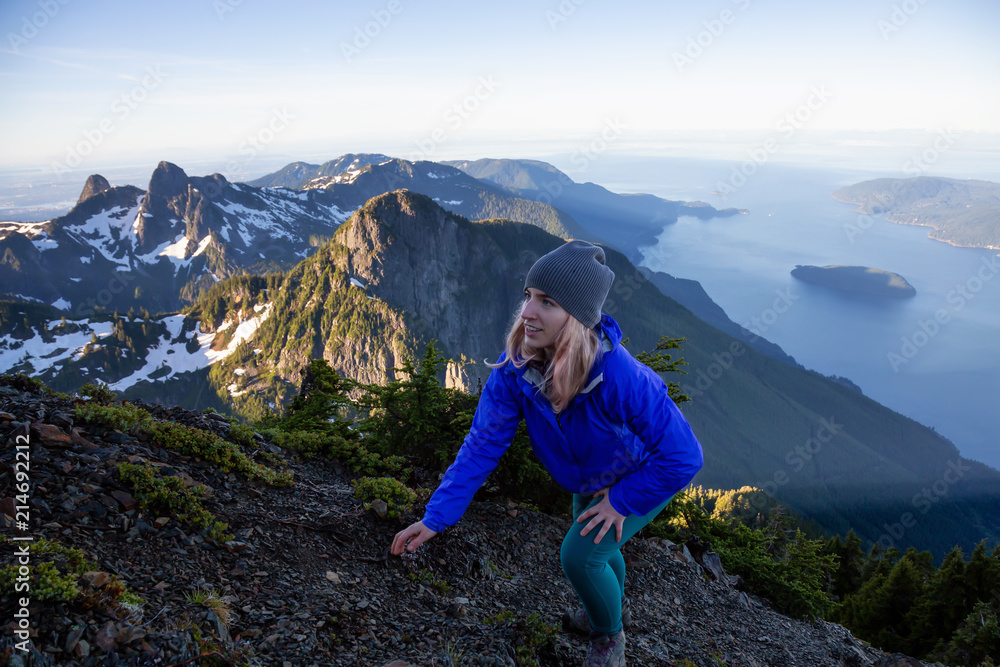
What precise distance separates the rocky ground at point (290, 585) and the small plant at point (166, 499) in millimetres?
→ 102

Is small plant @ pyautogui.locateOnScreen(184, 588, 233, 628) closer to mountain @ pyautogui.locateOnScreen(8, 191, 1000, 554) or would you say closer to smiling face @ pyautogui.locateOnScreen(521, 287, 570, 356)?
smiling face @ pyautogui.locateOnScreen(521, 287, 570, 356)

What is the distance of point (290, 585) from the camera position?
448 centimetres

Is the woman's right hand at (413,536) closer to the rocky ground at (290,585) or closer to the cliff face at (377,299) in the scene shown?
the rocky ground at (290,585)

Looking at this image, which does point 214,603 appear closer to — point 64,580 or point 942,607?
point 64,580

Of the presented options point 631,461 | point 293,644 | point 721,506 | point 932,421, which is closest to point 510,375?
point 631,461

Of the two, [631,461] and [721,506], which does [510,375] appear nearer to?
[631,461]

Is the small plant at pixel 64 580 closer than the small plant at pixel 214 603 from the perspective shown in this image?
Yes

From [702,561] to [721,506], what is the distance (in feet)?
240

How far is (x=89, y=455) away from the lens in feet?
16.6

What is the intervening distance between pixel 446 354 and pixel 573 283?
513 ft

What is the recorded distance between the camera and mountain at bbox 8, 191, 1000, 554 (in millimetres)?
146625

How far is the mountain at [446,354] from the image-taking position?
147 meters

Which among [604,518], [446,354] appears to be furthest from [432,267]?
[604,518]

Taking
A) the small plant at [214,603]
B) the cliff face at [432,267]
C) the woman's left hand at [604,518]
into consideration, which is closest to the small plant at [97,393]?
the small plant at [214,603]
